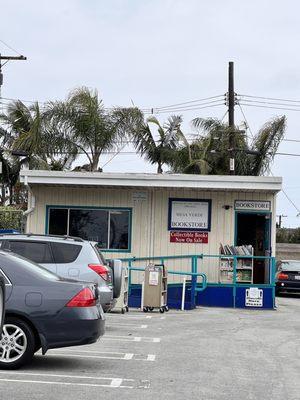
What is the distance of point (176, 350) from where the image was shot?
11.5 m

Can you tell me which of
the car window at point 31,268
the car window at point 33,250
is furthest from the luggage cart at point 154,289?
the car window at point 31,268

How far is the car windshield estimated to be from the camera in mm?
26828

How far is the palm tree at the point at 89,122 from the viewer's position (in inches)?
1086

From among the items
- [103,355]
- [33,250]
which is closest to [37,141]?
[33,250]

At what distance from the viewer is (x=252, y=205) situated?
21.1 meters

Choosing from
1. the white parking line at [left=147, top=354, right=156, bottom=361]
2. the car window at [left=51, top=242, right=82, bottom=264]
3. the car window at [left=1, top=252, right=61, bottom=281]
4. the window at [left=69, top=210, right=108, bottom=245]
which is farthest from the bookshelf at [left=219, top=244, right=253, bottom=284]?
the car window at [left=1, top=252, right=61, bottom=281]

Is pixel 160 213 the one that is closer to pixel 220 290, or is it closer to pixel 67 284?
pixel 220 290

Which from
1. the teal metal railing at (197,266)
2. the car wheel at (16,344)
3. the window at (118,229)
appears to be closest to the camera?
the car wheel at (16,344)

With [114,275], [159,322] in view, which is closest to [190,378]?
[114,275]

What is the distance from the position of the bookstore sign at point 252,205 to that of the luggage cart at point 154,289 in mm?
3827

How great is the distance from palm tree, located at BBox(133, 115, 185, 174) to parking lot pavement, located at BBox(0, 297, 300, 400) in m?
14.7

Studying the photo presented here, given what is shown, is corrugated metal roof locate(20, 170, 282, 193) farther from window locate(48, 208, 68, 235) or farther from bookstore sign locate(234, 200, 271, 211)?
window locate(48, 208, 68, 235)

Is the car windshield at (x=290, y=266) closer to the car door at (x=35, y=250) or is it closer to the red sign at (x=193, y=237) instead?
the red sign at (x=193, y=237)

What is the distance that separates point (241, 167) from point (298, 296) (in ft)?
21.7
